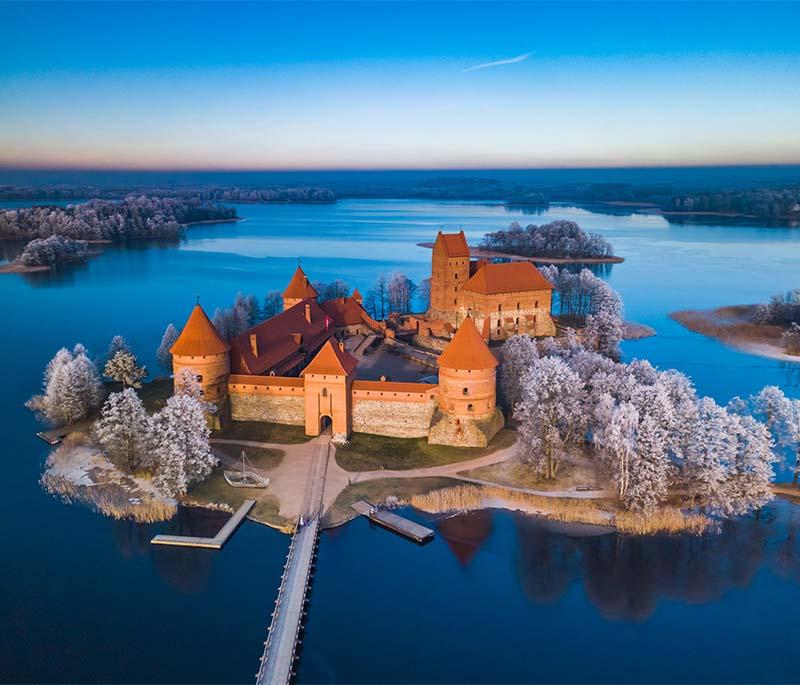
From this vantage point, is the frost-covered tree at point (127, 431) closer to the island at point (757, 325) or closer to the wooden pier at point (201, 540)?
the wooden pier at point (201, 540)

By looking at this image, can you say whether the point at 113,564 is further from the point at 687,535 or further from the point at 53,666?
the point at 687,535

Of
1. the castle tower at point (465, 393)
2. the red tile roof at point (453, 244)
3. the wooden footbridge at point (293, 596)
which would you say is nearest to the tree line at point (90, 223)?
the red tile roof at point (453, 244)

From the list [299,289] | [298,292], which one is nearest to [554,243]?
[299,289]

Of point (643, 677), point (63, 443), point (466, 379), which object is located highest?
point (466, 379)

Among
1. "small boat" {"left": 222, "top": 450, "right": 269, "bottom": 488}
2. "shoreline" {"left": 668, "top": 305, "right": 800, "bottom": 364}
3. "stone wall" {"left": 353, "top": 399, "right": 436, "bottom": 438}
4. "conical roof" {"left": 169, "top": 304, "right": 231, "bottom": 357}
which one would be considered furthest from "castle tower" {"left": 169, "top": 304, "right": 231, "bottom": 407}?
"shoreline" {"left": 668, "top": 305, "right": 800, "bottom": 364}

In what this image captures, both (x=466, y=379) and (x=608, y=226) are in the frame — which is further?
(x=608, y=226)

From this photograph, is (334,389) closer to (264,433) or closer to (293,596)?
(264,433)

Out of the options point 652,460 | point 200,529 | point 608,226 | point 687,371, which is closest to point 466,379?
point 652,460
